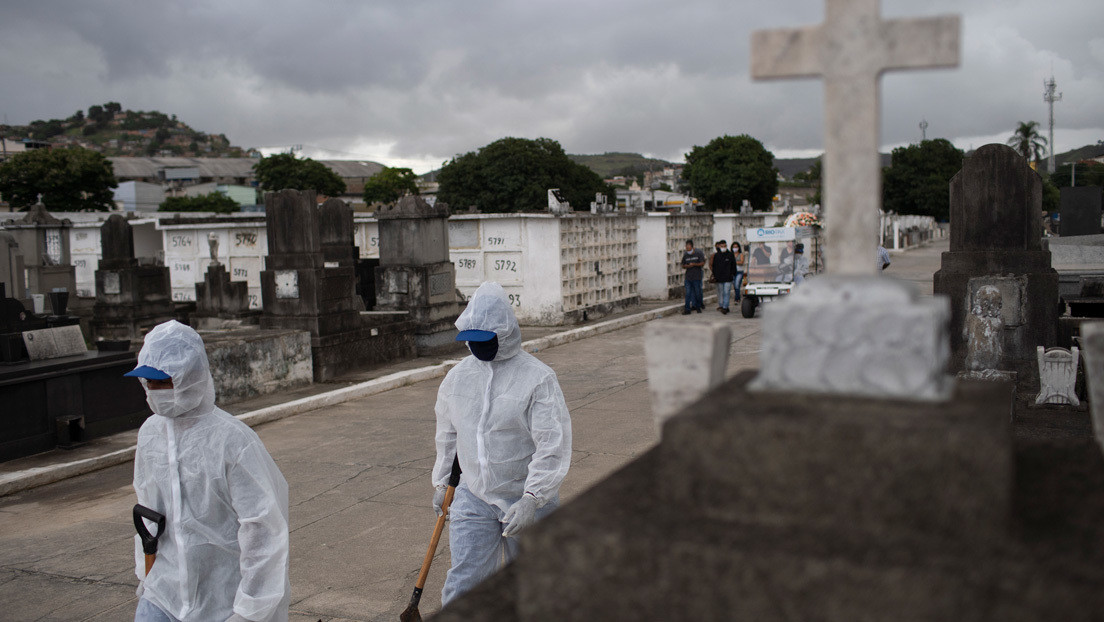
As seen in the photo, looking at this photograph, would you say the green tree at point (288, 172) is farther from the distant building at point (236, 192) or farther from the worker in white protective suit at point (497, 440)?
the worker in white protective suit at point (497, 440)

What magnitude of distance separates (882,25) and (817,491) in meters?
0.94

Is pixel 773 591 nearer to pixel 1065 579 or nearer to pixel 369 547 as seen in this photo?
pixel 1065 579

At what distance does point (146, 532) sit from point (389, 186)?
71.2 metres

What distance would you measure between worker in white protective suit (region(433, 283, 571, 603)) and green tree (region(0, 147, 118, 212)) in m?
48.3

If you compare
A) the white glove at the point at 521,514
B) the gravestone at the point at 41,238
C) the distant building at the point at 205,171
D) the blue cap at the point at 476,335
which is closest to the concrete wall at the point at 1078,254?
the blue cap at the point at 476,335

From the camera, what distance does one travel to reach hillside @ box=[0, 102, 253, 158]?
555ft

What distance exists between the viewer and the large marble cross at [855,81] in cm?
175

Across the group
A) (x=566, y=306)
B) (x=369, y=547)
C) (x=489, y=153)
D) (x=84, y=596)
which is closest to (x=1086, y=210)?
(x=566, y=306)

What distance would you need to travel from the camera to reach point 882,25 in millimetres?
1773

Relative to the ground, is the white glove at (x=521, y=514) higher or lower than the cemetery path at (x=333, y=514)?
higher

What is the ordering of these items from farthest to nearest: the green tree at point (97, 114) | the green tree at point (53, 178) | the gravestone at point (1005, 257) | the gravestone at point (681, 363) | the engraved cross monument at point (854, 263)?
1. the green tree at point (97, 114)
2. the green tree at point (53, 178)
3. the gravestone at point (1005, 257)
4. the gravestone at point (681, 363)
5. the engraved cross monument at point (854, 263)

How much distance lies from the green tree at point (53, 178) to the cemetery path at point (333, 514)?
43.3 m

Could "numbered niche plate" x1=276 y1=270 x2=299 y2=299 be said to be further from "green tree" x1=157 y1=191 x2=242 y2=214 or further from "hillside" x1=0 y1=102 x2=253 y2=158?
"hillside" x1=0 y1=102 x2=253 y2=158

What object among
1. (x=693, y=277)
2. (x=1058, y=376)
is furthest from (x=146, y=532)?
(x=693, y=277)
